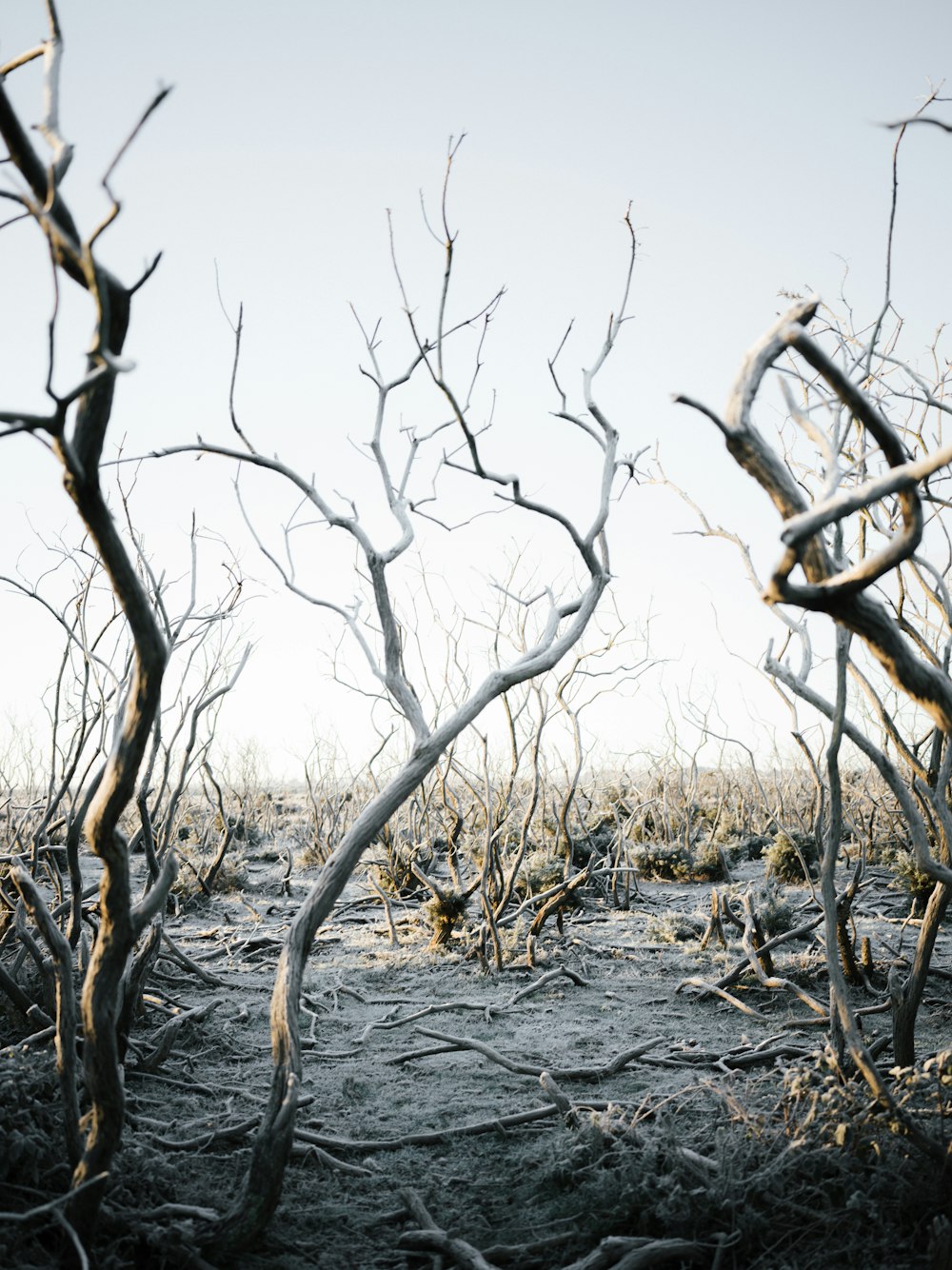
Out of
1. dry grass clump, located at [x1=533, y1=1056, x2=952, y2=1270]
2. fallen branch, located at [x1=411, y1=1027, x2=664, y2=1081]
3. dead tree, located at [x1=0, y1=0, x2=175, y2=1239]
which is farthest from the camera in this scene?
fallen branch, located at [x1=411, y1=1027, x2=664, y2=1081]

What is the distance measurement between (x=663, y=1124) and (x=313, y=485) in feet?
8.67

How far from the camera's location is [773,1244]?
2.33m

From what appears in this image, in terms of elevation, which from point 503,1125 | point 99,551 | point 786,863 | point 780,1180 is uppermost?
point 99,551

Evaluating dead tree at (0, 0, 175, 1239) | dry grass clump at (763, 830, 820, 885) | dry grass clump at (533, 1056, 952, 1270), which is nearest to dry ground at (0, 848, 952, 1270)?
dry grass clump at (533, 1056, 952, 1270)

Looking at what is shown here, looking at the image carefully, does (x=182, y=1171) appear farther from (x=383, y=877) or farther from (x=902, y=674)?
(x=383, y=877)

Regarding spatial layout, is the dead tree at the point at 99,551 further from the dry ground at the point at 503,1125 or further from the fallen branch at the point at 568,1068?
the fallen branch at the point at 568,1068

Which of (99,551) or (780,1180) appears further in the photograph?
(780,1180)

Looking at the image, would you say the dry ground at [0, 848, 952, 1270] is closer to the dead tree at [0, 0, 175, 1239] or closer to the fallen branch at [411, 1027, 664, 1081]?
the fallen branch at [411, 1027, 664, 1081]

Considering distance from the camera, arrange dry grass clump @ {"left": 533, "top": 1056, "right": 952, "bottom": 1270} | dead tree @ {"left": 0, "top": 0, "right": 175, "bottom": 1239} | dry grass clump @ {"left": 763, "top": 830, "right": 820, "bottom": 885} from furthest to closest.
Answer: dry grass clump @ {"left": 763, "top": 830, "right": 820, "bottom": 885} → dry grass clump @ {"left": 533, "top": 1056, "right": 952, "bottom": 1270} → dead tree @ {"left": 0, "top": 0, "right": 175, "bottom": 1239}

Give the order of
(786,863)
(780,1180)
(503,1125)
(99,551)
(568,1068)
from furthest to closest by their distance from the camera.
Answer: (786,863) → (568,1068) → (503,1125) → (780,1180) → (99,551)

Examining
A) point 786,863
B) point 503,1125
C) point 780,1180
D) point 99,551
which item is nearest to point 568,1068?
point 503,1125

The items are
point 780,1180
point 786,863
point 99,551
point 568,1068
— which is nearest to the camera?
point 99,551

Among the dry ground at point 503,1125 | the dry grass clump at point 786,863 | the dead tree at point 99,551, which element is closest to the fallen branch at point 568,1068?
the dry ground at point 503,1125

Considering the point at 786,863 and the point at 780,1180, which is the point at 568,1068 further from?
the point at 786,863
